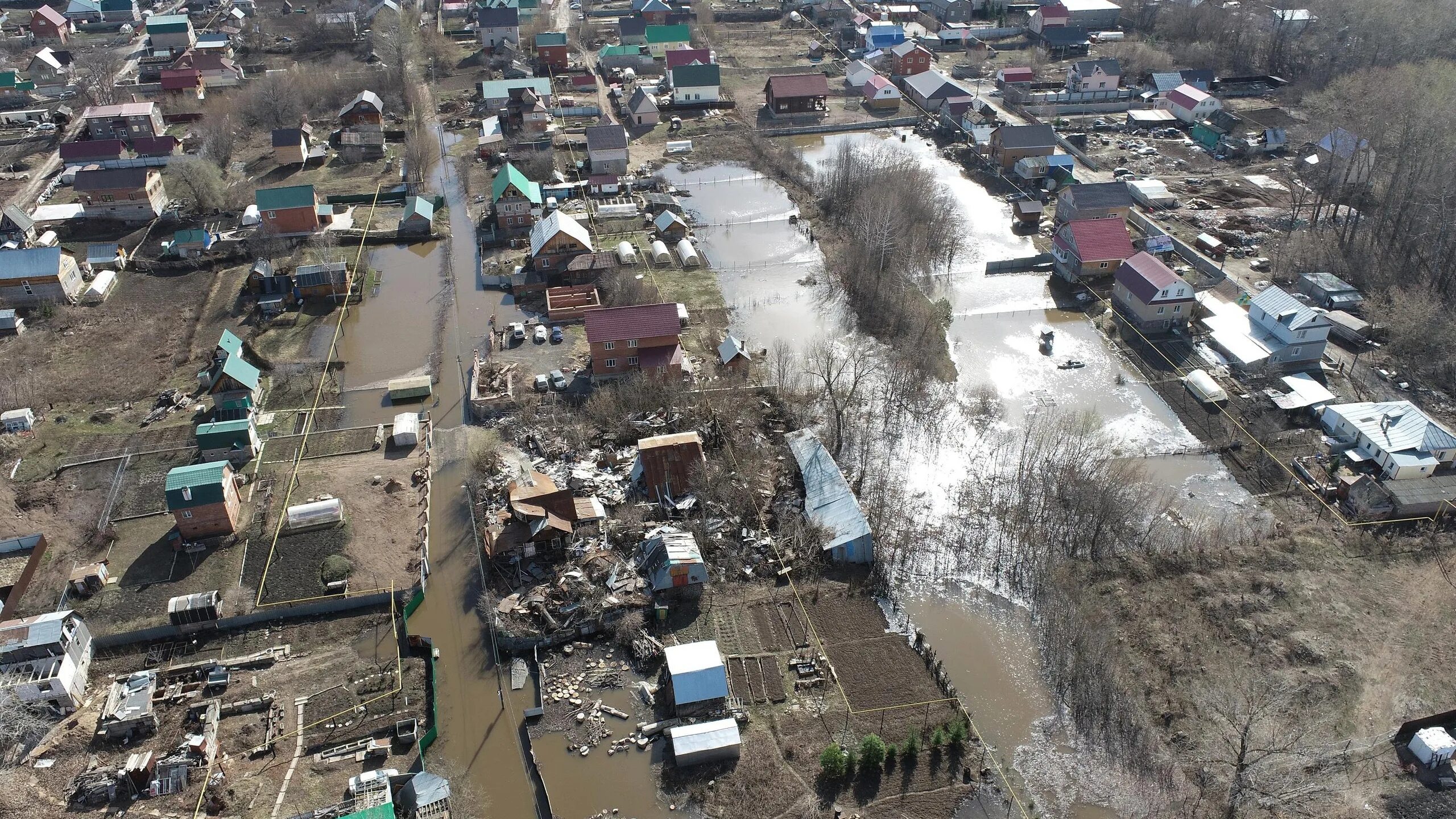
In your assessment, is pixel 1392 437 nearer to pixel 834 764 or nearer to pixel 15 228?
pixel 834 764

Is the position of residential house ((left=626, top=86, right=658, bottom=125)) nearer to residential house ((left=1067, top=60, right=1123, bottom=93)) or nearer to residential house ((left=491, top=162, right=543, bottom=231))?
residential house ((left=491, top=162, right=543, bottom=231))

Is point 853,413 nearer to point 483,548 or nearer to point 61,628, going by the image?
point 483,548


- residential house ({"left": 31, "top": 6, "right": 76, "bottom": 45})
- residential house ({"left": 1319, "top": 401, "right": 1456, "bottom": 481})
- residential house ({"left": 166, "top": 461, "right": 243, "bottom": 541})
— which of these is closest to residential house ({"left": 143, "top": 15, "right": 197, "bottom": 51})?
residential house ({"left": 31, "top": 6, "right": 76, "bottom": 45})

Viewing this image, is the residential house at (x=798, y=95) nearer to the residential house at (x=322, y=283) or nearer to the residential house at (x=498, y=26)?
the residential house at (x=498, y=26)

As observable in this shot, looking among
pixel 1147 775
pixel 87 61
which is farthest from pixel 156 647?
pixel 87 61

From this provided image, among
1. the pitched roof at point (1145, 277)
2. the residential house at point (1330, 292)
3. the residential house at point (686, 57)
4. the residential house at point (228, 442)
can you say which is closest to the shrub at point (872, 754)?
the residential house at point (228, 442)
